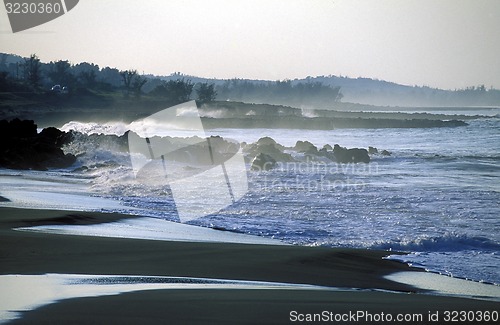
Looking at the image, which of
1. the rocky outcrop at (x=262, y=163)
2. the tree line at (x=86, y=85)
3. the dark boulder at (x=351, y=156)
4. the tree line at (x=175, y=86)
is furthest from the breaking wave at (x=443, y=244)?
the tree line at (x=175, y=86)

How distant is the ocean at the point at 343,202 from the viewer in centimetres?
968

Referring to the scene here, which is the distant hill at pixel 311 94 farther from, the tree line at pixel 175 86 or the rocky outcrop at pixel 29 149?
the rocky outcrop at pixel 29 149

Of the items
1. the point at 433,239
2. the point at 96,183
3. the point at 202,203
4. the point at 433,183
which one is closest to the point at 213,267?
the point at 433,239

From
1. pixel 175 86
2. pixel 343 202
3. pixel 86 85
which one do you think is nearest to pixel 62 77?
pixel 86 85

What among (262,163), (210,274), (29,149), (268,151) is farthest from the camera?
(268,151)

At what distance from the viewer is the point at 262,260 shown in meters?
Answer: 8.02

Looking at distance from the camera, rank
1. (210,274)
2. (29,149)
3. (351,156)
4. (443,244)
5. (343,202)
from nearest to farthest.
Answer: (210,274), (443,244), (343,202), (29,149), (351,156)

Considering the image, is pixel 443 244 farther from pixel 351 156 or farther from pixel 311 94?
pixel 311 94

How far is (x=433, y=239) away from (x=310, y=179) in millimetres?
9096

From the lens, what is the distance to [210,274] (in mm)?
7090

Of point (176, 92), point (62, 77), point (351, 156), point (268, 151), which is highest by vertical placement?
point (62, 77)

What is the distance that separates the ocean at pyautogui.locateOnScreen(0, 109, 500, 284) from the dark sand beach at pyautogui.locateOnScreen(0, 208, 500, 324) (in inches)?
40.0

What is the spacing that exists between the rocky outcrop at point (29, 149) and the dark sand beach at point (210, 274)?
10169 millimetres

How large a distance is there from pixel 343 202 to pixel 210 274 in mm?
7262
